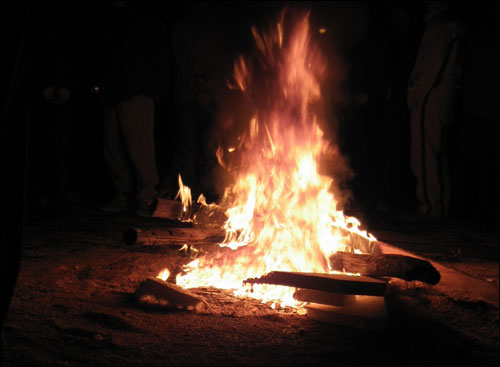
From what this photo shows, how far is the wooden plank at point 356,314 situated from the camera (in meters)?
2.74

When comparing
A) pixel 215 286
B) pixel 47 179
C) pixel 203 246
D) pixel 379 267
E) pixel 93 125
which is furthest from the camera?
pixel 93 125

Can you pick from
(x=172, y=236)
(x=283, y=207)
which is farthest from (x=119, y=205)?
(x=283, y=207)

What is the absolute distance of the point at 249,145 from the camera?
479cm

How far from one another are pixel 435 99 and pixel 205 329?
527 centimetres

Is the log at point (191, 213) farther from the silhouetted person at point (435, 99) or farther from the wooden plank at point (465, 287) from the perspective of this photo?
the silhouetted person at point (435, 99)

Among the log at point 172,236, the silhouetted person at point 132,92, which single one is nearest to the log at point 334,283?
the log at point 172,236

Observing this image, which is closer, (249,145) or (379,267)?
(379,267)

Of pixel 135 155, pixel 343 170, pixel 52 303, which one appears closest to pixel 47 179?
pixel 135 155

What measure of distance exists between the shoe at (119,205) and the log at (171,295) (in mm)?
3739

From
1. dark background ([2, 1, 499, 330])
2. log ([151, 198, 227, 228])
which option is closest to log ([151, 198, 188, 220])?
log ([151, 198, 227, 228])

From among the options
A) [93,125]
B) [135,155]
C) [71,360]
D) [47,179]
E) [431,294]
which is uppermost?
[93,125]

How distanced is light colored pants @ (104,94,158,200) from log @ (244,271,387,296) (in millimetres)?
4106

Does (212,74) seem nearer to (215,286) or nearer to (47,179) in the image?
(47,179)

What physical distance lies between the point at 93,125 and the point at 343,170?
4.47 m
